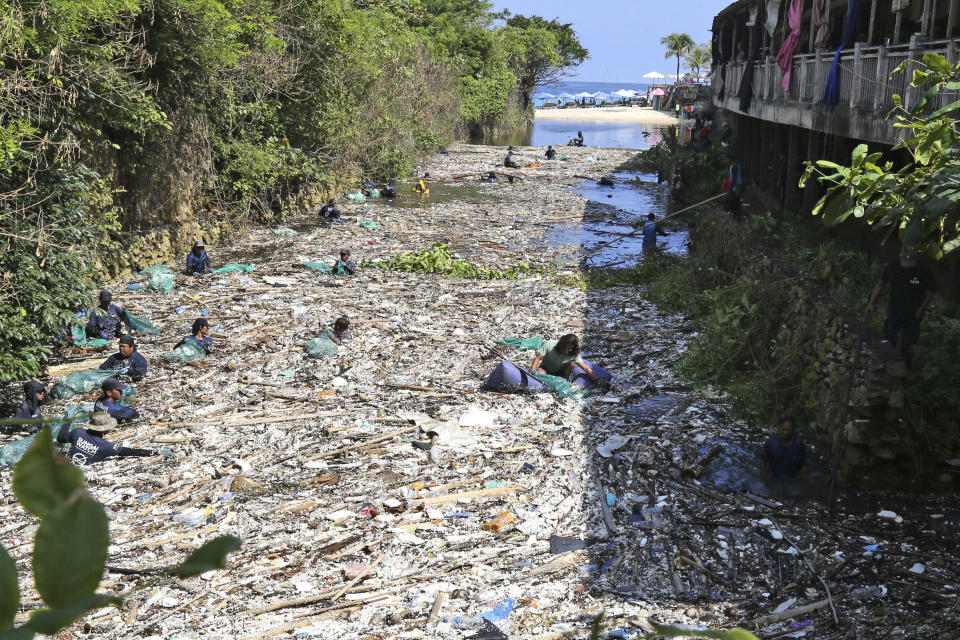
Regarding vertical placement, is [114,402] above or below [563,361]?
below

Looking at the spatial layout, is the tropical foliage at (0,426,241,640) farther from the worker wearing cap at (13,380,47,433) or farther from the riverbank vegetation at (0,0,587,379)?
the riverbank vegetation at (0,0,587,379)

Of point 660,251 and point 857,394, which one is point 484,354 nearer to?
point 857,394

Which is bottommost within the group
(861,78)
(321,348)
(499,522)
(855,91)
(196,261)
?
(499,522)

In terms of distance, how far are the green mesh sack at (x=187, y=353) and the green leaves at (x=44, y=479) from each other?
12235 millimetres

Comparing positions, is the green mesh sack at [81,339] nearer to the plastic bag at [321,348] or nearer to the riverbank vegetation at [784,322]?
the plastic bag at [321,348]

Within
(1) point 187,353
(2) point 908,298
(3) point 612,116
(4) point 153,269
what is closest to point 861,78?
(2) point 908,298

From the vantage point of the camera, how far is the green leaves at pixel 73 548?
0.71 m

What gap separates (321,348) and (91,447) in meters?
4.12

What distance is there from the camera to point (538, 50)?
2662 inches

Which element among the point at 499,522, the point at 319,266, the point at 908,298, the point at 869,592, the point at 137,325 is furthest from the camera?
the point at 319,266

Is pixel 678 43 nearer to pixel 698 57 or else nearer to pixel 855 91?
pixel 698 57

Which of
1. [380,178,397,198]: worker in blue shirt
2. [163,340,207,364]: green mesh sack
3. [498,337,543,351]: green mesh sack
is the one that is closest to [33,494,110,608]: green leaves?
[163,340,207,364]: green mesh sack

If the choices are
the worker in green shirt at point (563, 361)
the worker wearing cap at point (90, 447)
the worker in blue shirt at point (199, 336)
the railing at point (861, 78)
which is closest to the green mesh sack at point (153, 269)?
the worker in blue shirt at point (199, 336)

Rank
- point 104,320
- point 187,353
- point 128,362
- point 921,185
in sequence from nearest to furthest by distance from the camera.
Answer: point 921,185
point 128,362
point 187,353
point 104,320
